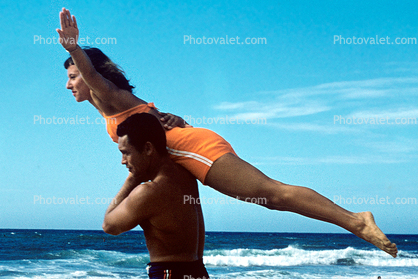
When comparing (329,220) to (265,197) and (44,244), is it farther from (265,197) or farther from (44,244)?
(44,244)

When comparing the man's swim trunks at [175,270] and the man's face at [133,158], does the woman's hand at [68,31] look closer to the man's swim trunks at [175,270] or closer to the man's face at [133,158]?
the man's face at [133,158]

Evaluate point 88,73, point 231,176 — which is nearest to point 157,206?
point 231,176

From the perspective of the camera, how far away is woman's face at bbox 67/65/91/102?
10.5 ft

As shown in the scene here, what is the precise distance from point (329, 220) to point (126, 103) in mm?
1565

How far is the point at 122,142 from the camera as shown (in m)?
2.54

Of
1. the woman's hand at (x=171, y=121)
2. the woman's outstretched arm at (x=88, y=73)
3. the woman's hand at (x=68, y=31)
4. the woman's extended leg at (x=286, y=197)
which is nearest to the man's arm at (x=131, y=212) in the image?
the woman's extended leg at (x=286, y=197)

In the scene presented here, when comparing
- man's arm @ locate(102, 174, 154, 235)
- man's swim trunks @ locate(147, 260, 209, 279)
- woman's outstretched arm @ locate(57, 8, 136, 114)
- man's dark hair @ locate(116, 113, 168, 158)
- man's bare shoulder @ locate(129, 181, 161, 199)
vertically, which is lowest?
man's swim trunks @ locate(147, 260, 209, 279)

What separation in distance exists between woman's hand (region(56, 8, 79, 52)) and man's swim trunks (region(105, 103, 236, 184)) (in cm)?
82

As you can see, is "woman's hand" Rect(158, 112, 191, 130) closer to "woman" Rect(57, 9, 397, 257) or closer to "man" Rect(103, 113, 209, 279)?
"woman" Rect(57, 9, 397, 257)

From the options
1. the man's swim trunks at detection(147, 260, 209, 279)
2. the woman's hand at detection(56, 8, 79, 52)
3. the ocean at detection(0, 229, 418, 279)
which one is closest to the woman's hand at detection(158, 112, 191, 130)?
the woman's hand at detection(56, 8, 79, 52)

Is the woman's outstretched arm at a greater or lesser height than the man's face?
greater

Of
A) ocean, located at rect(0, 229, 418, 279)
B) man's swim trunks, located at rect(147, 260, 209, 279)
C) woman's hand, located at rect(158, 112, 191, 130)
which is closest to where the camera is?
man's swim trunks, located at rect(147, 260, 209, 279)

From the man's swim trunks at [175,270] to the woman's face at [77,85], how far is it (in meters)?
1.34

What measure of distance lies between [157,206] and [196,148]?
1.56 ft
